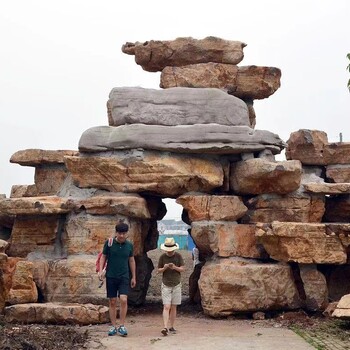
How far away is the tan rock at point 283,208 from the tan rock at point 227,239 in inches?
12.3

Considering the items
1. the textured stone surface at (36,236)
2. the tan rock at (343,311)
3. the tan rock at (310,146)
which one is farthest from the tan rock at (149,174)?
the tan rock at (343,311)

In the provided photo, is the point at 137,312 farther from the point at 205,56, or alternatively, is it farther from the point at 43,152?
the point at 205,56

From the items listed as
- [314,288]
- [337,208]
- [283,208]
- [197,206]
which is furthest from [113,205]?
[337,208]

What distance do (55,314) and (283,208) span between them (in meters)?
3.77

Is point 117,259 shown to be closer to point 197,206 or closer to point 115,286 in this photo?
point 115,286

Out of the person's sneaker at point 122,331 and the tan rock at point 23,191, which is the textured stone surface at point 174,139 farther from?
the person's sneaker at point 122,331

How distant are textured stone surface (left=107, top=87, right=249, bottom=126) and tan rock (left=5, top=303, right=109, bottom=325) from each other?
3064 mm

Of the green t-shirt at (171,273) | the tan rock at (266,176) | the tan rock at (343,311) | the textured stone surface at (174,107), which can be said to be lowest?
the tan rock at (343,311)

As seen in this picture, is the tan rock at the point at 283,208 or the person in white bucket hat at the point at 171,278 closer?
the person in white bucket hat at the point at 171,278

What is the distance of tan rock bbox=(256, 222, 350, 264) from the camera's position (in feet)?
28.3

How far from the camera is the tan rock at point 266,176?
915 cm

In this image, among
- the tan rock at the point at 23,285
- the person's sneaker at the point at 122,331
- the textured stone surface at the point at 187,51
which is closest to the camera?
the person's sneaker at the point at 122,331

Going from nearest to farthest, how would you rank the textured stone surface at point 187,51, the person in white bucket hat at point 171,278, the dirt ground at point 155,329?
1. the dirt ground at point 155,329
2. the person in white bucket hat at point 171,278
3. the textured stone surface at point 187,51

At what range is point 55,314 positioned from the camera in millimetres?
7941
